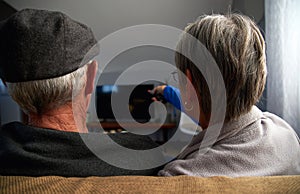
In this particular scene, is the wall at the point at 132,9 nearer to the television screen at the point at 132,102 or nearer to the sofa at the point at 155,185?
the television screen at the point at 132,102

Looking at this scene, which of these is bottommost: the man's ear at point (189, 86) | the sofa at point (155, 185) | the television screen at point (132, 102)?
the television screen at point (132, 102)

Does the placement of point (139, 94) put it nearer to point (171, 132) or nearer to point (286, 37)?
point (171, 132)

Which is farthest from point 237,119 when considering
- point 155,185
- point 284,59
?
point 284,59

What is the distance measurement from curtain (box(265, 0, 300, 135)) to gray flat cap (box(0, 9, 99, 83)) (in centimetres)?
72

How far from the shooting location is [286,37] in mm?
1007

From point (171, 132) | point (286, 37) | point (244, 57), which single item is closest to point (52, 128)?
point (244, 57)

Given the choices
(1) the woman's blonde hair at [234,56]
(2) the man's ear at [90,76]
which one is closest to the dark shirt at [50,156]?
(2) the man's ear at [90,76]

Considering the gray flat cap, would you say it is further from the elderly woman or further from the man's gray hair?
the elderly woman

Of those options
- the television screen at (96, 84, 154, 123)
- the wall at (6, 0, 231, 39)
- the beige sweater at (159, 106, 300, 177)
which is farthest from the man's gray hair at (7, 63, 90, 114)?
the television screen at (96, 84, 154, 123)

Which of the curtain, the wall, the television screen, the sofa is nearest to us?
the sofa

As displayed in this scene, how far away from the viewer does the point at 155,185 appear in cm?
47

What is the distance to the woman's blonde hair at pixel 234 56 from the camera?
21.3 inches

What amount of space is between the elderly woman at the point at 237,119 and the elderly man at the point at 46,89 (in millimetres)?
144

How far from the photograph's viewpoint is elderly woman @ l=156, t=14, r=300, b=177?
0.53 metres
